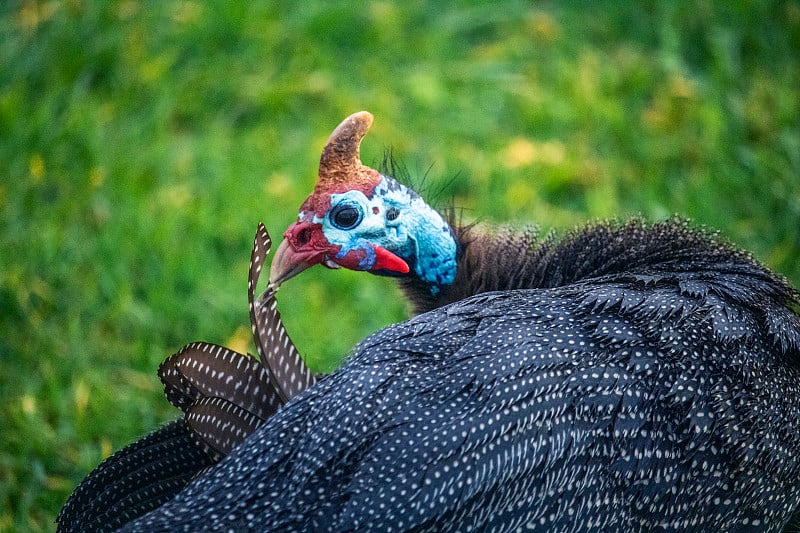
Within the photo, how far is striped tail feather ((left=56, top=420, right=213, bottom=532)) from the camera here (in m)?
2.44

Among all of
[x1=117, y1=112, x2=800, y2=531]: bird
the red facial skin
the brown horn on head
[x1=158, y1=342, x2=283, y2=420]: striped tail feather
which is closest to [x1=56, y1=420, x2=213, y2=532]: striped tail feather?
[x1=158, y1=342, x2=283, y2=420]: striped tail feather

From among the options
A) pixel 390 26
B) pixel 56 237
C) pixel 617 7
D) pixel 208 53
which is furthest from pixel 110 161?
pixel 617 7

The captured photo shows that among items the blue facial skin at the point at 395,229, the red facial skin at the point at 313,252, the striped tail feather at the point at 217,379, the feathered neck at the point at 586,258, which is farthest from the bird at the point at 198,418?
the feathered neck at the point at 586,258

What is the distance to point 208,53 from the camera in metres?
5.01

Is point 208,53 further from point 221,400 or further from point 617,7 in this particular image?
point 221,400

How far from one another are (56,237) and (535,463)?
2.71 m

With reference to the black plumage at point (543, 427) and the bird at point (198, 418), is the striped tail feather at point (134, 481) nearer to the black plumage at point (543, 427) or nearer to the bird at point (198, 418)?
the bird at point (198, 418)

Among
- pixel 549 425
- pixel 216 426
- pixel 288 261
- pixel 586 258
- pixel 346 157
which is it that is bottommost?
Answer: pixel 549 425

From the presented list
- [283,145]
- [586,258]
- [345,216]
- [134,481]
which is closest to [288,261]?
[345,216]

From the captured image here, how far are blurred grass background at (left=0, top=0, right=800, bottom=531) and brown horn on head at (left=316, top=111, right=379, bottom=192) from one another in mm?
1197

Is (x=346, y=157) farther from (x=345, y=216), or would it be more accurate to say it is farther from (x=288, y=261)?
(x=288, y=261)

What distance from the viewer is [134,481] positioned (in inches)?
97.8

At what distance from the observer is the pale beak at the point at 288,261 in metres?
2.66

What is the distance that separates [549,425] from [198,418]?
91 centimetres
